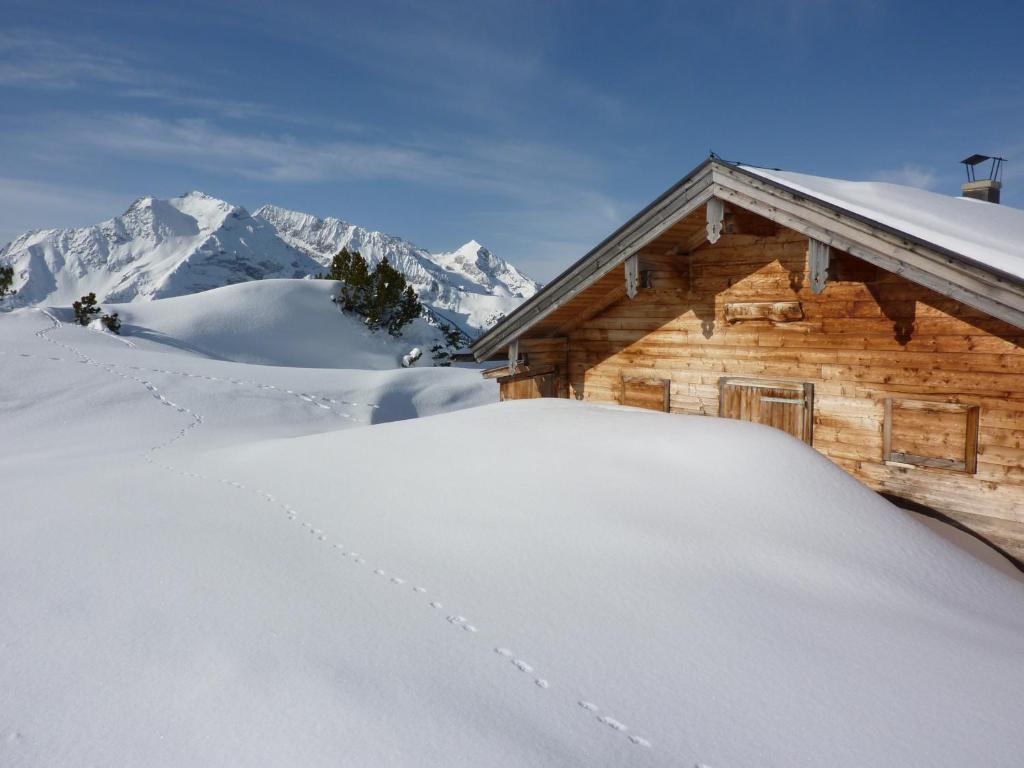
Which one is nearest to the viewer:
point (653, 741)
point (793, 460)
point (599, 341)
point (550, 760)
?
point (550, 760)

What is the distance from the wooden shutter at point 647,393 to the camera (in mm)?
9211

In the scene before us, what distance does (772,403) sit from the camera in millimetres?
8039

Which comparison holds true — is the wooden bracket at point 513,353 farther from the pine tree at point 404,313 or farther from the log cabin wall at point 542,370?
the pine tree at point 404,313

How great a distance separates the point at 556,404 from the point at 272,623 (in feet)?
18.5

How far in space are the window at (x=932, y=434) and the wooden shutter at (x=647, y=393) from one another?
2.98 m

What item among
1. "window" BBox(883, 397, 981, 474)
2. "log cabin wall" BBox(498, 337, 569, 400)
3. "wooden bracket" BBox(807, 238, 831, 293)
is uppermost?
"wooden bracket" BBox(807, 238, 831, 293)

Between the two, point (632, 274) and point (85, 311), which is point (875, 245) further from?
point (85, 311)

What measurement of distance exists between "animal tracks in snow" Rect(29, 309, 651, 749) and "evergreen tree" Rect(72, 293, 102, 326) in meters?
3.50

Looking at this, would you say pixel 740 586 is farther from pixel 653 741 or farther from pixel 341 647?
pixel 341 647

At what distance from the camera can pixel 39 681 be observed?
2.79m

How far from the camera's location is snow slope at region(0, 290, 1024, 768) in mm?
2475

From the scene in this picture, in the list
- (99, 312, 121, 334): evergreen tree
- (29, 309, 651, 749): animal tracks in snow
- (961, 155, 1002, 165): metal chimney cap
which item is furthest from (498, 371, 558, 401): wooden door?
(99, 312, 121, 334): evergreen tree

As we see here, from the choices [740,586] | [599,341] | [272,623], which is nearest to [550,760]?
[272,623]

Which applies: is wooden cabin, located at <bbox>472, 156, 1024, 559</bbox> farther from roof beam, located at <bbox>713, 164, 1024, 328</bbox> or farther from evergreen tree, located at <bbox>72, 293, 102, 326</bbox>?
evergreen tree, located at <bbox>72, 293, 102, 326</bbox>
